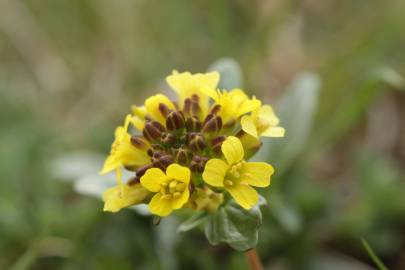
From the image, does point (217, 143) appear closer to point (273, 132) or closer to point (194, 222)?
point (273, 132)

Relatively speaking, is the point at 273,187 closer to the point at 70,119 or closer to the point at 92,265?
the point at 92,265

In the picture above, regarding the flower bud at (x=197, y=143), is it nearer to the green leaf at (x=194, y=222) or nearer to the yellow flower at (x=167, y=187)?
the yellow flower at (x=167, y=187)

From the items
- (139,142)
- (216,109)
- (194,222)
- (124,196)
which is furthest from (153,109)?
(194,222)

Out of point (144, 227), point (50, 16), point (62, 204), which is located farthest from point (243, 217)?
point (50, 16)

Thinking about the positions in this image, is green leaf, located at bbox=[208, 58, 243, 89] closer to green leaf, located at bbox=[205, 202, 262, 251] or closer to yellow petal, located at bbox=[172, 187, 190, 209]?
green leaf, located at bbox=[205, 202, 262, 251]

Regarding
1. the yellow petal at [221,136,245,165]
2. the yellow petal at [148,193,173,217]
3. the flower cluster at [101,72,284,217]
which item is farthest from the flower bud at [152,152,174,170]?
the yellow petal at [221,136,245,165]

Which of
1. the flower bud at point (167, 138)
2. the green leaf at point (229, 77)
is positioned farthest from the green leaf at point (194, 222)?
the green leaf at point (229, 77)

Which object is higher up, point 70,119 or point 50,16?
point 50,16
